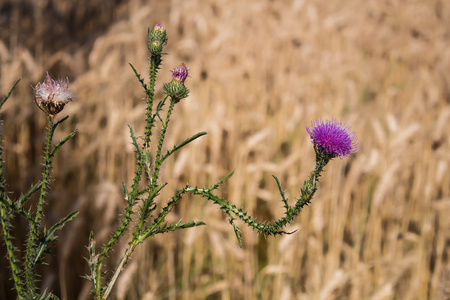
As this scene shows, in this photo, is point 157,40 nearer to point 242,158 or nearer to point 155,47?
point 155,47

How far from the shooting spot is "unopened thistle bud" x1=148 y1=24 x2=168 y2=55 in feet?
1.21

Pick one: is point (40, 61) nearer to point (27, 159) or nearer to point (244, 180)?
point (27, 159)

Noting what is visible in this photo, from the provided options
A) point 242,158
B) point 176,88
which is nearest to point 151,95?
point 176,88

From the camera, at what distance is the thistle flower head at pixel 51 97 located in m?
0.36

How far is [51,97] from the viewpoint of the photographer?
1.17 ft

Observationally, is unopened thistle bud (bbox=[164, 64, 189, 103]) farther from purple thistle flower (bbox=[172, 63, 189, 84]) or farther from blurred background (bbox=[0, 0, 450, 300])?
blurred background (bbox=[0, 0, 450, 300])

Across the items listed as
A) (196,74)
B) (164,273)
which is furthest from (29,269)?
(196,74)

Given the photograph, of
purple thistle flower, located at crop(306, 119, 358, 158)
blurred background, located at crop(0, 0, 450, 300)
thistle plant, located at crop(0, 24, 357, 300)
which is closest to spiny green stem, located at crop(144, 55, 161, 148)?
thistle plant, located at crop(0, 24, 357, 300)

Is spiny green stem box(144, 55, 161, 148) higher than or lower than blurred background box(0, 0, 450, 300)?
lower

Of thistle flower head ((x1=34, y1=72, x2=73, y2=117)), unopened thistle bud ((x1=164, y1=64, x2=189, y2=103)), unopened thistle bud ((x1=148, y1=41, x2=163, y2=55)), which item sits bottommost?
thistle flower head ((x1=34, y1=72, x2=73, y2=117))

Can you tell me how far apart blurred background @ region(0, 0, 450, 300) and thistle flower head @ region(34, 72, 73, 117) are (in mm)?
974

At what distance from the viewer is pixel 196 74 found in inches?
77.2

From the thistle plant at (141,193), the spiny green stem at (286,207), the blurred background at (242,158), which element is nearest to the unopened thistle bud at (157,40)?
the thistle plant at (141,193)

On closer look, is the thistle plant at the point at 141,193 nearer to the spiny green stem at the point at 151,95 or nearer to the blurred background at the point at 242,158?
the spiny green stem at the point at 151,95
